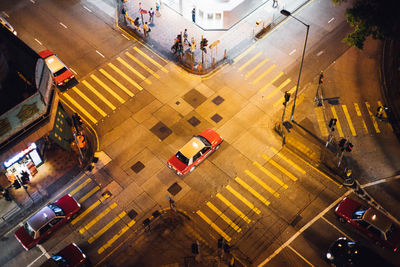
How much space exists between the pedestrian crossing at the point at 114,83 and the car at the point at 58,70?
43.4 inches

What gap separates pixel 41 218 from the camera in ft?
110

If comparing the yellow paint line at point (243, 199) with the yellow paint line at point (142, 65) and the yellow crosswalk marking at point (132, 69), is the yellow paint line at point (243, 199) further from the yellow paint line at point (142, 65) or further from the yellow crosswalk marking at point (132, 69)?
the yellow paint line at point (142, 65)

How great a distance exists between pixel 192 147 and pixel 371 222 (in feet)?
48.1

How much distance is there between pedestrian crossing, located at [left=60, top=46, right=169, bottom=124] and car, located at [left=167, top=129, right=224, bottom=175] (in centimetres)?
872

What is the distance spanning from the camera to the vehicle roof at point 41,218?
33156 millimetres

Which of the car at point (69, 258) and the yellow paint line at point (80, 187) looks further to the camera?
the yellow paint line at point (80, 187)

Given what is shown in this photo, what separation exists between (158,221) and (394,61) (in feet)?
92.4

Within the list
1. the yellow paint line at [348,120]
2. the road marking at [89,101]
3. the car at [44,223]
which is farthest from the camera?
the road marking at [89,101]

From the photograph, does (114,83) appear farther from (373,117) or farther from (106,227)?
(373,117)

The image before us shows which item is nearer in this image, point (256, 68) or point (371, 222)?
point (371, 222)

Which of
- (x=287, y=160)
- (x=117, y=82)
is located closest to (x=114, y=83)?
(x=117, y=82)

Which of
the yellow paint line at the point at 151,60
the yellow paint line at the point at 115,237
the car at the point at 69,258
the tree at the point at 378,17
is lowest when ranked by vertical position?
the yellow paint line at the point at 115,237

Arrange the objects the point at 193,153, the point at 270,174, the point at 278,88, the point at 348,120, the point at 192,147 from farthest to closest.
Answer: the point at 278,88 < the point at 348,120 < the point at 192,147 < the point at 270,174 < the point at 193,153

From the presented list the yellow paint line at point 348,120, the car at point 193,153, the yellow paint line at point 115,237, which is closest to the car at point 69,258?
the yellow paint line at point 115,237
